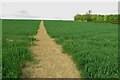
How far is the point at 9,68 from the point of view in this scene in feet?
29.9

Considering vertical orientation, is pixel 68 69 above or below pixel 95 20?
below

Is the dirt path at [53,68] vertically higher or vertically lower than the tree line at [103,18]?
lower

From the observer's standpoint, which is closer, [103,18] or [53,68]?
[53,68]

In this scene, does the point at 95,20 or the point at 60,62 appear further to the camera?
the point at 95,20

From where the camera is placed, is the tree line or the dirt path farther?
the tree line

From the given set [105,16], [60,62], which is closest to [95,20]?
[105,16]

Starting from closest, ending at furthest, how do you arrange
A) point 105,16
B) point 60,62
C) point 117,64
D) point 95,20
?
point 117,64 → point 60,62 → point 105,16 → point 95,20

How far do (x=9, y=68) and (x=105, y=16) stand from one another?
3754 inches

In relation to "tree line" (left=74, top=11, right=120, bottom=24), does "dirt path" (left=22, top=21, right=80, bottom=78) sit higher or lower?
Result: lower

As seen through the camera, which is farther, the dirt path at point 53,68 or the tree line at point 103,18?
the tree line at point 103,18

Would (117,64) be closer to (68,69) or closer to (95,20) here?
(68,69)

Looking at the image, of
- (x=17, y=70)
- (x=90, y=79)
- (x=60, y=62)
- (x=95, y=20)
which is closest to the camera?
(x=90, y=79)

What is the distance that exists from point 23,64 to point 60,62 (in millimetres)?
2018

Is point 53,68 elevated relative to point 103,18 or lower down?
lower down
